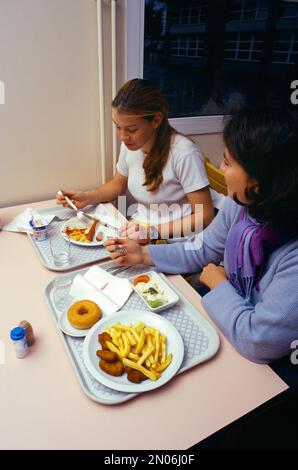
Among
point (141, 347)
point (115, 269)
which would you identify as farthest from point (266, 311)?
point (115, 269)

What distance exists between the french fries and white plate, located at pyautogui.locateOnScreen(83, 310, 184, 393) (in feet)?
0.05

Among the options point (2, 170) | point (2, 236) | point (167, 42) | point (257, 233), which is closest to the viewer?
point (257, 233)

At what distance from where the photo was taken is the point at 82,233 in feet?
4.38

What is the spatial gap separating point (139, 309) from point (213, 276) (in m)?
0.27

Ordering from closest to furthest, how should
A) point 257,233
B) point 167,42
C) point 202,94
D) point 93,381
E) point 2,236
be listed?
1. point 93,381
2. point 257,233
3. point 2,236
4. point 167,42
5. point 202,94

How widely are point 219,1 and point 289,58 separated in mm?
678

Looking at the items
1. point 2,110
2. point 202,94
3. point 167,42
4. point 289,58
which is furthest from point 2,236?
point 289,58

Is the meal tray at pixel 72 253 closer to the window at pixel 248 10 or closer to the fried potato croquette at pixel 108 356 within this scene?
the fried potato croquette at pixel 108 356

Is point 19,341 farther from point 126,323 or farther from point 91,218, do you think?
point 91,218

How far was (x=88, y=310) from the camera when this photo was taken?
90 cm

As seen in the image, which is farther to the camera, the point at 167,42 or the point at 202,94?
the point at 202,94

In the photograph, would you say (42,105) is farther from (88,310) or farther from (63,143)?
(88,310)

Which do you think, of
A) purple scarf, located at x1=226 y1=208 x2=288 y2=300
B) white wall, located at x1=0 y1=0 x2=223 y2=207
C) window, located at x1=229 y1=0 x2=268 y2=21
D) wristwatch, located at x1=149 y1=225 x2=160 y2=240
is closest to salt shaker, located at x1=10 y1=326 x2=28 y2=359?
purple scarf, located at x1=226 y1=208 x2=288 y2=300

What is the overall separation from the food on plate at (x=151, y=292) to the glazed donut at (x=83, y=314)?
15 cm
